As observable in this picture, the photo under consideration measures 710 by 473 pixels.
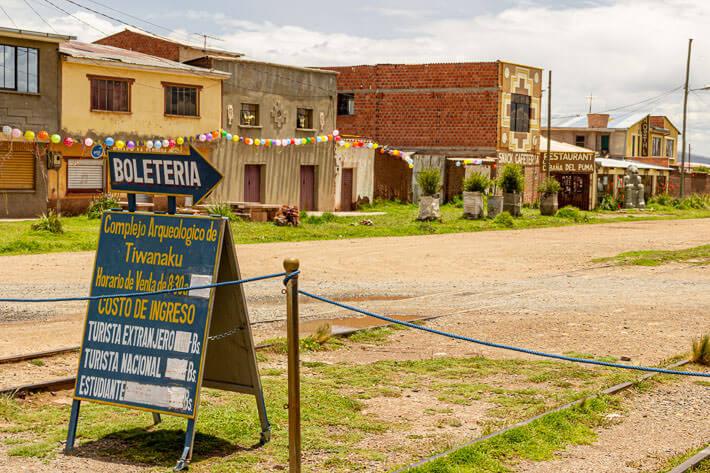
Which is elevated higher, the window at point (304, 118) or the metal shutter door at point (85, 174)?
the window at point (304, 118)

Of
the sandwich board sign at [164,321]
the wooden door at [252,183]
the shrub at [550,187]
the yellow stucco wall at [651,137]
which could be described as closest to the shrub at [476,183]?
the shrub at [550,187]

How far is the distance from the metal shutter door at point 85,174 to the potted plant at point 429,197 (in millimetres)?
11544

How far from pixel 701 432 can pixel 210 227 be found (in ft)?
13.9

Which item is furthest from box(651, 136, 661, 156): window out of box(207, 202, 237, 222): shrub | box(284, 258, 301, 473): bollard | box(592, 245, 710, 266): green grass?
box(284, 258, 301, 473): bollard

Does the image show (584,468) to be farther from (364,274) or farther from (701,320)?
(364,274)

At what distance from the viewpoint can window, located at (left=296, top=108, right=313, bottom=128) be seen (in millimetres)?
35375

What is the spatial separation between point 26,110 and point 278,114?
36.0ft

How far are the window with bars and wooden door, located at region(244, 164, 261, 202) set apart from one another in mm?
3582

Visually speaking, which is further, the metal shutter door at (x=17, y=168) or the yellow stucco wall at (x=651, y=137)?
the yellow stucco wall at (x=651, y=137)

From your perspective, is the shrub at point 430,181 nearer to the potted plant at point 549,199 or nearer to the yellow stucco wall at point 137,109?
the yellow stucco wall at point 137,109

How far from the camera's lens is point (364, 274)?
16922 millimetres

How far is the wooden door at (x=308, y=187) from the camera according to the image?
118 ft

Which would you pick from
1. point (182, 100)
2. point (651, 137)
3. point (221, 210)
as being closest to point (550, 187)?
point (182, 100)

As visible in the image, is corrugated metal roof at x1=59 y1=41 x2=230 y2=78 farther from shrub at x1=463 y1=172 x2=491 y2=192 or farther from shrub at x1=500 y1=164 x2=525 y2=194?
shrub at x1=500 y1=164 x2=525 y2=194
